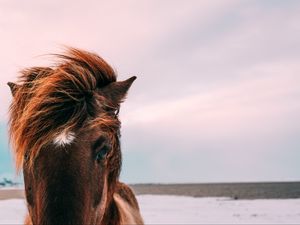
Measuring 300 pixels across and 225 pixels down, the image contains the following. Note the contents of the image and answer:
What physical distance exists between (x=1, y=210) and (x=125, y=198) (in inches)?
538

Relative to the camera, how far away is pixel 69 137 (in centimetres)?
293

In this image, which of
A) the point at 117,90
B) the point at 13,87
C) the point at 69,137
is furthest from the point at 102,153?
the point at 13,87

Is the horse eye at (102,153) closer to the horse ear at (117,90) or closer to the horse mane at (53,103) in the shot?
the horse mane at (53,103)

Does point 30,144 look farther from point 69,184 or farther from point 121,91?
point 121,91

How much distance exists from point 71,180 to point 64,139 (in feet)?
1.02

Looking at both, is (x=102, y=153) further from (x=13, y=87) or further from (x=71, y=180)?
(x=13, y=87)

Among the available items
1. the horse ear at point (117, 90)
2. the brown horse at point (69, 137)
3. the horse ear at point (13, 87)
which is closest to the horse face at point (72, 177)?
the brown horse at point (69, 137)

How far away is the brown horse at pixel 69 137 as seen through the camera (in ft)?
9.04

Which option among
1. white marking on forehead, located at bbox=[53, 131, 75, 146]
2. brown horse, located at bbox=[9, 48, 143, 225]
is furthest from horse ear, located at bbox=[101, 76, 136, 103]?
white marking on forehead, located at bbox=[53, 131, 75, 146]

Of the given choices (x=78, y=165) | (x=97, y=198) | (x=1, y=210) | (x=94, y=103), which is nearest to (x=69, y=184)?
(x=78, y=165)

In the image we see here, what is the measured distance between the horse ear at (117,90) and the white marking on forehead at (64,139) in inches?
26.5

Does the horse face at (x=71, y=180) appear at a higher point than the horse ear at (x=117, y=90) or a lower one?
lower

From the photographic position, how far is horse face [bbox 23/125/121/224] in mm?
2688

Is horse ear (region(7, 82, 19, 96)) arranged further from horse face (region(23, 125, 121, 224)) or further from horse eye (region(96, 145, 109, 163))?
horse eye (region(96, 145, 109, 163))
